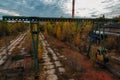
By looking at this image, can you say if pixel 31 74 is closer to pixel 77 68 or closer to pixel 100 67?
pixel 77 68

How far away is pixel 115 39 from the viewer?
2192 cm

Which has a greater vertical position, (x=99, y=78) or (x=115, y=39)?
(x=115, y=39)

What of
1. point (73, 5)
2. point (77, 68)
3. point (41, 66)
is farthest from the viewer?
point (73, 5)

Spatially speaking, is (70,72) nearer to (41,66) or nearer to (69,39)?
(41,66)

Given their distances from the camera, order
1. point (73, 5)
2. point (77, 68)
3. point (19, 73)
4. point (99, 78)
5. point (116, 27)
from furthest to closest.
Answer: point (73, 5), point (116, 27), point (77, 68), point (19, 73), point (99, 78)

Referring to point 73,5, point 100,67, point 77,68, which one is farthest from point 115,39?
point 73,5

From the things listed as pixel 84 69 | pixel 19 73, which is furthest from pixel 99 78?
pixel 19 73

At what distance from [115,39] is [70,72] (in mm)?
12238

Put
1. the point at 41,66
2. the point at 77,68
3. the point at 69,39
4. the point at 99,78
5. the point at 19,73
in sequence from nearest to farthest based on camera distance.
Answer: the point at 99,78, the point at 19,73, the point at 77,68, the point at 41,66, the point at 69,39

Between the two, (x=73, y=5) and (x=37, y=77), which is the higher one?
(x=73, y=5)

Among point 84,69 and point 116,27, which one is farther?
→ point 116,27

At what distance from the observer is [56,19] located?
14.2 meters

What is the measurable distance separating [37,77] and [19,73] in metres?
1.80

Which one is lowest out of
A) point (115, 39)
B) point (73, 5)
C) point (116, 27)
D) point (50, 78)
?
point (50, 78)
